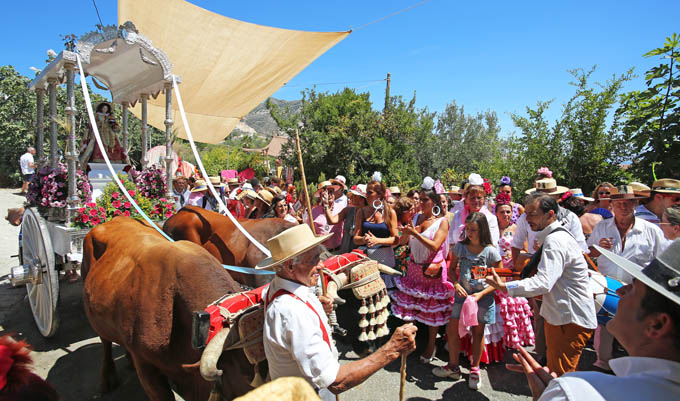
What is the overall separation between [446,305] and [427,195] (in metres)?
1.31

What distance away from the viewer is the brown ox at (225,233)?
13.1ft

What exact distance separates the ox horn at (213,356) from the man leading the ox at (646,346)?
1.44 m

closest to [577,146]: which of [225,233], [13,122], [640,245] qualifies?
[640,245]

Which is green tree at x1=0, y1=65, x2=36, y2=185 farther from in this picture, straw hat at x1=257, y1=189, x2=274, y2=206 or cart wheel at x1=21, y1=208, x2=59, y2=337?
straw hat at x1=257, y1=189, x2=274, y2=206

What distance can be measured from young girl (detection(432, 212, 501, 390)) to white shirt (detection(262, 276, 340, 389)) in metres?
2.32

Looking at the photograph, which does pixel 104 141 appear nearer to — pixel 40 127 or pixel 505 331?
pixel 40 127

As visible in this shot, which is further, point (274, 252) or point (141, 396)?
point (141, 396)

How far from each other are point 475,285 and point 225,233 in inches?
113

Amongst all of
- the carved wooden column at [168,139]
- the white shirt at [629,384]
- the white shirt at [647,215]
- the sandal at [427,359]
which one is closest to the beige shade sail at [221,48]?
the carved wooden column at [168,139]

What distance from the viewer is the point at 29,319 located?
195 inches

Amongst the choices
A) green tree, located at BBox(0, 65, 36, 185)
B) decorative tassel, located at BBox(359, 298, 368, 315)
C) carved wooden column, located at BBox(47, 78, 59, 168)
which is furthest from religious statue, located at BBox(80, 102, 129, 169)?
green tree, located at BBox(0, 65, 36, 185)

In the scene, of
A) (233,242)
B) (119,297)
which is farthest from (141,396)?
(233,242)

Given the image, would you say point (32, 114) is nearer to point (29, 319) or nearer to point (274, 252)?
point (29, 319)

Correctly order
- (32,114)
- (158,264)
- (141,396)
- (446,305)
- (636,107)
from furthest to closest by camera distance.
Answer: (32,114), (636,107), (446,305), (141,396), (158,264)
